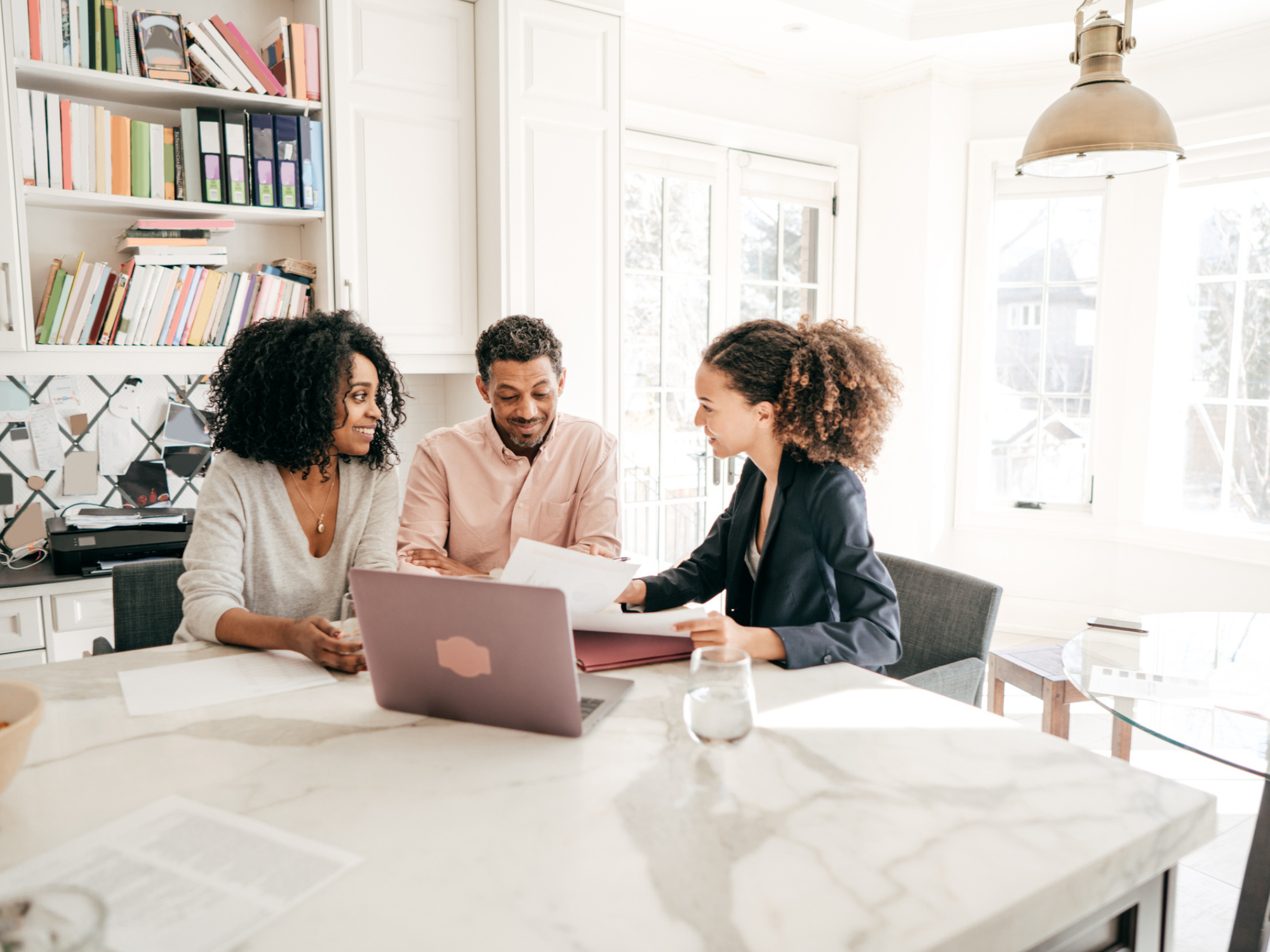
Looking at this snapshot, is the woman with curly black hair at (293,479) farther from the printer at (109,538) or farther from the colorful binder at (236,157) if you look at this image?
the colorful binder at (236,157)

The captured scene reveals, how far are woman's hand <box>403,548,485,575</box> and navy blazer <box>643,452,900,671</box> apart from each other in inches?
20.2

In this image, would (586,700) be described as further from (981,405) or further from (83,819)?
(981,405)

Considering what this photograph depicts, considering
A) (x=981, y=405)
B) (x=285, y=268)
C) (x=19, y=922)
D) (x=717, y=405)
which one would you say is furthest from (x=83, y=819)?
(x=981, y=405)

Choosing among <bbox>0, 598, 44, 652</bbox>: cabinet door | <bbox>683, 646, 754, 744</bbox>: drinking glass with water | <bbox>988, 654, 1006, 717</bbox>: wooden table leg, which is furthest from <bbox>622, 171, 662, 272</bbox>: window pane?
<bbox>683, 646, 754, 744</bbox>: drinking glass with water

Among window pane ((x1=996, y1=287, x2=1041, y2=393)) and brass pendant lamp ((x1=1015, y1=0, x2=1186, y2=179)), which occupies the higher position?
brass pendant lamp ((x1=1015, y1=0, x2=1186, y2=179))

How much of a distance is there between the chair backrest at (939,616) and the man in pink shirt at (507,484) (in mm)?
731

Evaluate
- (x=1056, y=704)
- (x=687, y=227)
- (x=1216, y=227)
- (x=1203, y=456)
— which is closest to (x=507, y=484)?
(x=1056, y=704)

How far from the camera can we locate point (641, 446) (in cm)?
376

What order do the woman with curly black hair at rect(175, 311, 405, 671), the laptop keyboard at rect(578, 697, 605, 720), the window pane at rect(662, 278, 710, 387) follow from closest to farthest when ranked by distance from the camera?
1. the laptop keyboard at rect(578, 697, 605, 720)
2. the woman with curly black hair at rect(175, 311, 405, 671)
3. the window pane at rect(662, 278, 710, 387)

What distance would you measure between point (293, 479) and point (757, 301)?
2.72 metres

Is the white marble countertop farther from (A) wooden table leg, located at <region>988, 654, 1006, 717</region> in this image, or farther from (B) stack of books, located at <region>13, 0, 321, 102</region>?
(B) stack of books, located at <region>13, 0, 321, 102</region>

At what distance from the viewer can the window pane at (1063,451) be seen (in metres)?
4.07

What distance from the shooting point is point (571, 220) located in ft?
9.68

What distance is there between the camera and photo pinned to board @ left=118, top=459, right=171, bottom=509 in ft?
9.11
